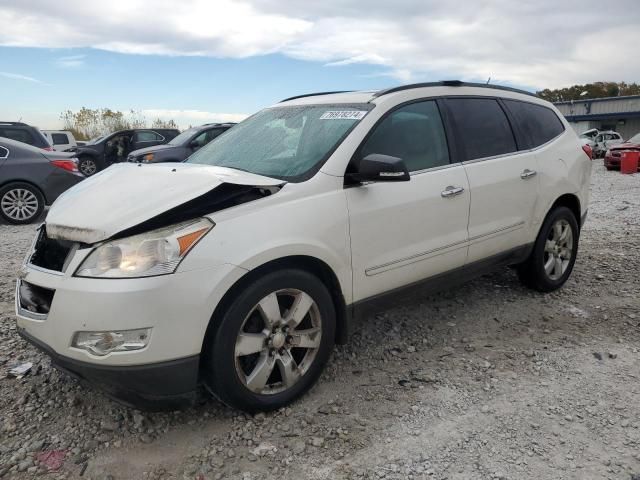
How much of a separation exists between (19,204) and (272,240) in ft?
23.4

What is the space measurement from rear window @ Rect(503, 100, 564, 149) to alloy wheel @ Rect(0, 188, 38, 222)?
7270mm

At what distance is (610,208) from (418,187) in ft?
23.0

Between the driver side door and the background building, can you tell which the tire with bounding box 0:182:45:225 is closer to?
the driver side door

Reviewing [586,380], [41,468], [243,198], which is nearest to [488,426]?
[586,380]

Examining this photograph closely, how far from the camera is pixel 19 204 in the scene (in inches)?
317

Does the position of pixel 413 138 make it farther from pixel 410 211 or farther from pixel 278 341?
pixel 278 341

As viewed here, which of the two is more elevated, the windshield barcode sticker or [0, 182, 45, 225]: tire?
the windshield barcode sticker

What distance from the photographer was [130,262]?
90.4 inches

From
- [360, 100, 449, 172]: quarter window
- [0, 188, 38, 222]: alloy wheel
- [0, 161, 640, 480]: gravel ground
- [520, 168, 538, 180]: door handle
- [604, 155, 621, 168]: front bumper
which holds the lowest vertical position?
[0, 161, 640, 480]: gravel ground

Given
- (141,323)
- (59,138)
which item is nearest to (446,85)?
(141,323)

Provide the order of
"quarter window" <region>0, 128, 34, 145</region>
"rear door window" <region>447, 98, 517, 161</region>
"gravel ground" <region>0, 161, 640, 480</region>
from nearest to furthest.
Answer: "gravel ground" <region>0, 161, 640, 480</region> < "rear door window" <region>447, 98, 517, 161</region> < "quarter window" <region>0, 128, 34, 145</region>

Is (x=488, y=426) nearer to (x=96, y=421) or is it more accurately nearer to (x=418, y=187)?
(x=418, y=187)

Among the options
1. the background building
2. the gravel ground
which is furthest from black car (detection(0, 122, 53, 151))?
the background building

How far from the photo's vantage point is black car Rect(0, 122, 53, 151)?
413 inches
